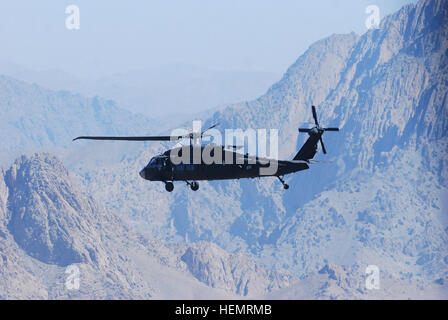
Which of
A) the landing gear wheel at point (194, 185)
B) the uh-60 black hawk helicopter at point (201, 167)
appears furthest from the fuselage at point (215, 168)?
the landing gear wheel at point (194, 185)

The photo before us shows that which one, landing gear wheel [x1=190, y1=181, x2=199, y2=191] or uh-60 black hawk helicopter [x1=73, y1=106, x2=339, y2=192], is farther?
uh-60 black hawk helicopter [x1=73, y1=106, x2=339, y2=192]

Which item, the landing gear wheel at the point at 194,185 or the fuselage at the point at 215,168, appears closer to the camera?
the landing gear wheel at the point at 194,185

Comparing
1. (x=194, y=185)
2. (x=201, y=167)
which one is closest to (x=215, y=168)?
(x=201, y=167)

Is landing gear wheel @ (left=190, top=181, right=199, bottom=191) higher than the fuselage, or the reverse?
the fuselage

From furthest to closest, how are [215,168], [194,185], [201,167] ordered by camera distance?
[201,167] < [215,168] < [194,185]

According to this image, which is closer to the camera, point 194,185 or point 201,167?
point 194,185

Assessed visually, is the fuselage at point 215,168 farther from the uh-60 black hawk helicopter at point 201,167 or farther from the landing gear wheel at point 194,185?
the landing gear wheel at point 194,185

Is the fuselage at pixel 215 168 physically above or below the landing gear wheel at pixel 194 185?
above

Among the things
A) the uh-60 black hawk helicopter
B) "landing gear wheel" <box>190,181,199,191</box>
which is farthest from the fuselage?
"landing gear wheel" <box>190,181,199,191</box>

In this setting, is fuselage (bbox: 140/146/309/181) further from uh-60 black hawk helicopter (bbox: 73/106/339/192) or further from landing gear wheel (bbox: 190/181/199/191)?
landing gear wheel (bbox: 190/181/199/191)

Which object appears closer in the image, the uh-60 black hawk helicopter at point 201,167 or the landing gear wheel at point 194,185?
the landing gear wheel at point 194,185

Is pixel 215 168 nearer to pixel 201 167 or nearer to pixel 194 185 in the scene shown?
pixel 201 167
